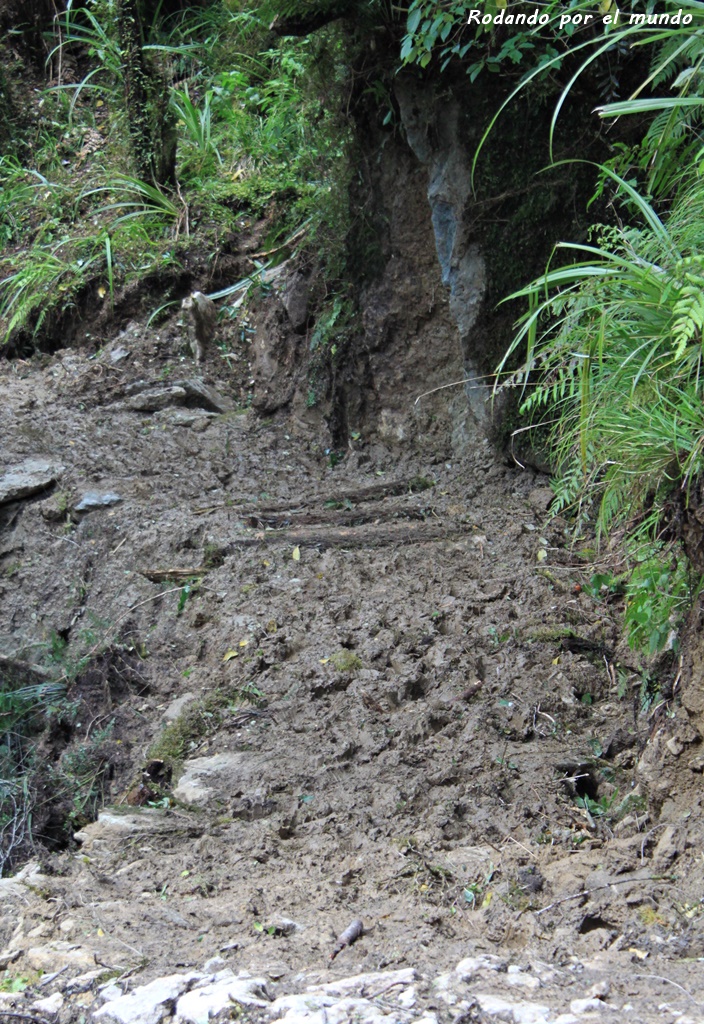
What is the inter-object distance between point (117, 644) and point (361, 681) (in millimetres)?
1234

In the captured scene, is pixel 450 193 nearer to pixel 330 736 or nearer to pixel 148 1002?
pixel 330 736

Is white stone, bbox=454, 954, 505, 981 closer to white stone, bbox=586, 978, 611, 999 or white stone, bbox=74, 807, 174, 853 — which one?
white stone, bbox=586, 978, 611, 999

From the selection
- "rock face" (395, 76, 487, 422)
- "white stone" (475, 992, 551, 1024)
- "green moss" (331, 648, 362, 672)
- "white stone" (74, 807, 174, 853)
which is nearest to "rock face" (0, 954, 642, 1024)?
"white stone" (475, 992, 551, 1024)

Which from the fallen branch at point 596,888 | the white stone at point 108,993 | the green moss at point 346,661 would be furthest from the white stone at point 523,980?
the green moss at point 346,661

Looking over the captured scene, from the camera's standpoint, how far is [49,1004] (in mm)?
1819

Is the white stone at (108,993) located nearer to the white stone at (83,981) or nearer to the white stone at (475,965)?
the white stone at (83,981)

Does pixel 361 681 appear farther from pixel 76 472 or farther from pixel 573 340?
pixel 76 472

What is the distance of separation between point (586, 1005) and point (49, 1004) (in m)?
1.07

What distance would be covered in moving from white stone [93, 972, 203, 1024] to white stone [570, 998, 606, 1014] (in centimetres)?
74

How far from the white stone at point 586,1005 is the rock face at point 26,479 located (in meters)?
3.99

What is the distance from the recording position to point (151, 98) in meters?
6.44

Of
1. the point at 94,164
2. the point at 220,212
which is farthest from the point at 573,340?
the point at 94,164

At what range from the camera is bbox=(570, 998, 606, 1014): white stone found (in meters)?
1.56

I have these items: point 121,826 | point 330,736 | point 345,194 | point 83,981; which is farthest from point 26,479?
point 83,981
